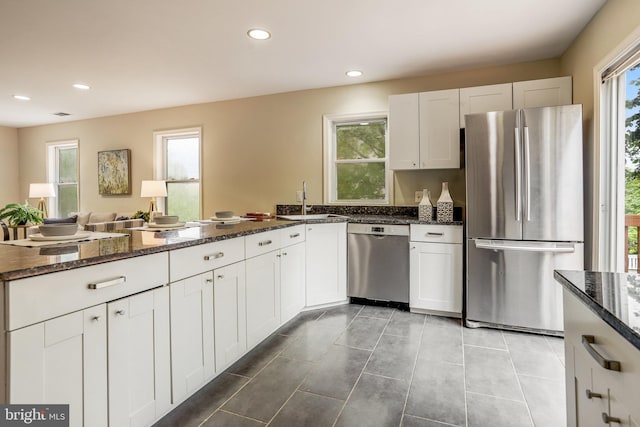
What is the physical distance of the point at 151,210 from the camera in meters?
5.12

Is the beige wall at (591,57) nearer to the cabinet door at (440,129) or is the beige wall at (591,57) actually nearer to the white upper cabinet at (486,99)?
the white upper cabinet at (486,99)

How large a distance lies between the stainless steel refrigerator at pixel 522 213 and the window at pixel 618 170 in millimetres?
145

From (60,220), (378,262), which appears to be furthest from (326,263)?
(60,220)

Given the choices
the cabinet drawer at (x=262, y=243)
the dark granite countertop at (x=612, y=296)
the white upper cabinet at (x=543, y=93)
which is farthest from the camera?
the white upper cabinet at (x=543, y=93)

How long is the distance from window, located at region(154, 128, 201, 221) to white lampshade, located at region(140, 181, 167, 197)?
32cm

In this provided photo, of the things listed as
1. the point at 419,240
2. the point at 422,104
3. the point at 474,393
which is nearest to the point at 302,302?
the point at 419,240

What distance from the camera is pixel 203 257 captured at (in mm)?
1880

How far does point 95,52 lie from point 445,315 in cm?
402

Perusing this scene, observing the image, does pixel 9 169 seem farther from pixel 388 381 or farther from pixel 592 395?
pixel 592 395

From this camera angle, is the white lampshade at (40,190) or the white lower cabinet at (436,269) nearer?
the white lower cabinet at (436,269)

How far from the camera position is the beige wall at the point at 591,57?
2140mm

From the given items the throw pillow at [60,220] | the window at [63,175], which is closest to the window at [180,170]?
the throw pillow at [60,220]

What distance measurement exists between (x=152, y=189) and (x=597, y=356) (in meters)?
5.11

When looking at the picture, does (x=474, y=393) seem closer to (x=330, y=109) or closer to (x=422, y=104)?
(x=422, y=104)
